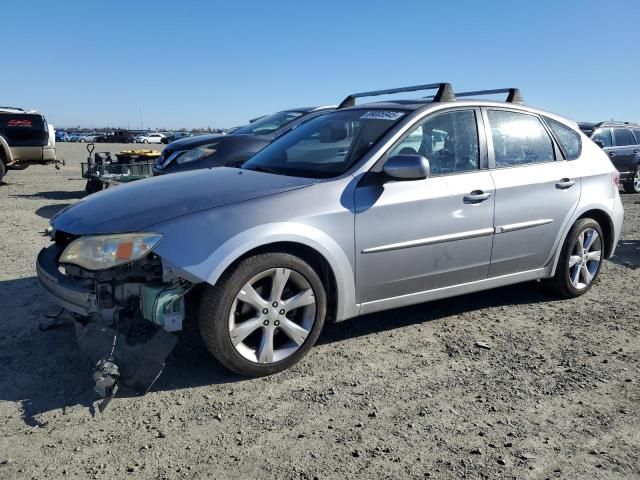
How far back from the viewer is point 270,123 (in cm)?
927

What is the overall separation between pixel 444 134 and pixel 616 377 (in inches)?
81.3

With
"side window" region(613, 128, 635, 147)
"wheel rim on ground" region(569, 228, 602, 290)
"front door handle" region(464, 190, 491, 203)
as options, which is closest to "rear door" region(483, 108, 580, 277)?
"front door handle" region(464, 190, 491, 203)

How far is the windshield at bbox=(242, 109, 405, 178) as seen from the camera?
4.12m

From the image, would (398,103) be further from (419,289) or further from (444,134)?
(419,289)

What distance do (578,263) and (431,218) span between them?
1.94m

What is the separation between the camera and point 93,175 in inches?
411

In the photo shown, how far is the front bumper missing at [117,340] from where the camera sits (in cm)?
329

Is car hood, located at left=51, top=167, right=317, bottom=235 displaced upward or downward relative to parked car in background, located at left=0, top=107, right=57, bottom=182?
downward

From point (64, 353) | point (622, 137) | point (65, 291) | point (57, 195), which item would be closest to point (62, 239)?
point (65, 291)

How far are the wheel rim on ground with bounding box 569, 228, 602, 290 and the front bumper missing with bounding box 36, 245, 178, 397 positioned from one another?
12.0 feet

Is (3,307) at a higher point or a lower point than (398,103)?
lower

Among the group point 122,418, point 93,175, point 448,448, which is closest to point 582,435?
point 448,448

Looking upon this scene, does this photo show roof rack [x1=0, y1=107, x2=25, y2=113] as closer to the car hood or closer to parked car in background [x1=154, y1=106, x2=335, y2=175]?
parked car in background [x1=154, y1=106, x2=335, y2=175]

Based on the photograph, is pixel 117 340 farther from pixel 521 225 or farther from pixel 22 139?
pixel 22 139
